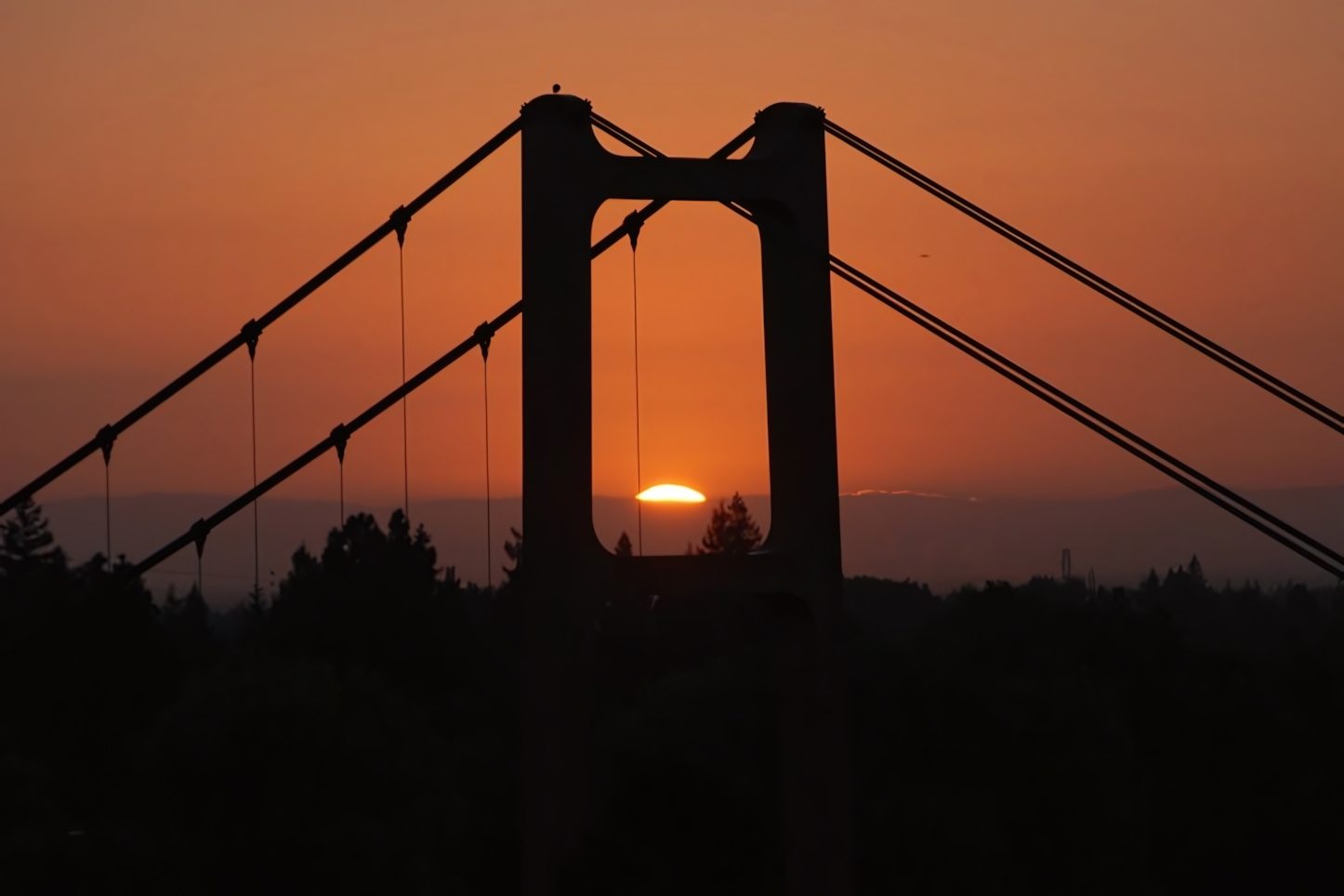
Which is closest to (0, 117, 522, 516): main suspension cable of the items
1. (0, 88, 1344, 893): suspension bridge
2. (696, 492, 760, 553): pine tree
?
(0, 88, 1344, 893): suspension bridge

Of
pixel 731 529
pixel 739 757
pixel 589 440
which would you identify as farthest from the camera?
pixel 731 529

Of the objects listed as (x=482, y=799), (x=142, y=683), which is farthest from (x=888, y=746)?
(x=142, y=683)

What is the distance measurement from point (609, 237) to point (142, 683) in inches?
2344

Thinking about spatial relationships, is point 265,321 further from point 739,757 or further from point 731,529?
point 731,529

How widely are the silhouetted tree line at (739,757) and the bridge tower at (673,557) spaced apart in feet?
61.7

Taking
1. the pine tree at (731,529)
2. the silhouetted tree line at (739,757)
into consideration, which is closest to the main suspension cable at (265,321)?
the silhouetted tree line at (739,757)

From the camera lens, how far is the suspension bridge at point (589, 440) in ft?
76.2

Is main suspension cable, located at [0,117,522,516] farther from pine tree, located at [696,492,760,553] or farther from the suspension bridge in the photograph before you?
pine tree, located at [696,492,760,553]

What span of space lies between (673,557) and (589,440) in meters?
1.62

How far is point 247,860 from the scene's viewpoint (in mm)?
62625

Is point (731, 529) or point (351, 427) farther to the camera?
point (731, 529)

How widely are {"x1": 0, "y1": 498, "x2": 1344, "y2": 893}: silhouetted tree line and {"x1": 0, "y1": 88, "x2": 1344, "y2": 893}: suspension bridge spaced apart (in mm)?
18490

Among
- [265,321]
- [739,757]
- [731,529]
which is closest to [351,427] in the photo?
[265,321]

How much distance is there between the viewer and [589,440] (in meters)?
23.4
